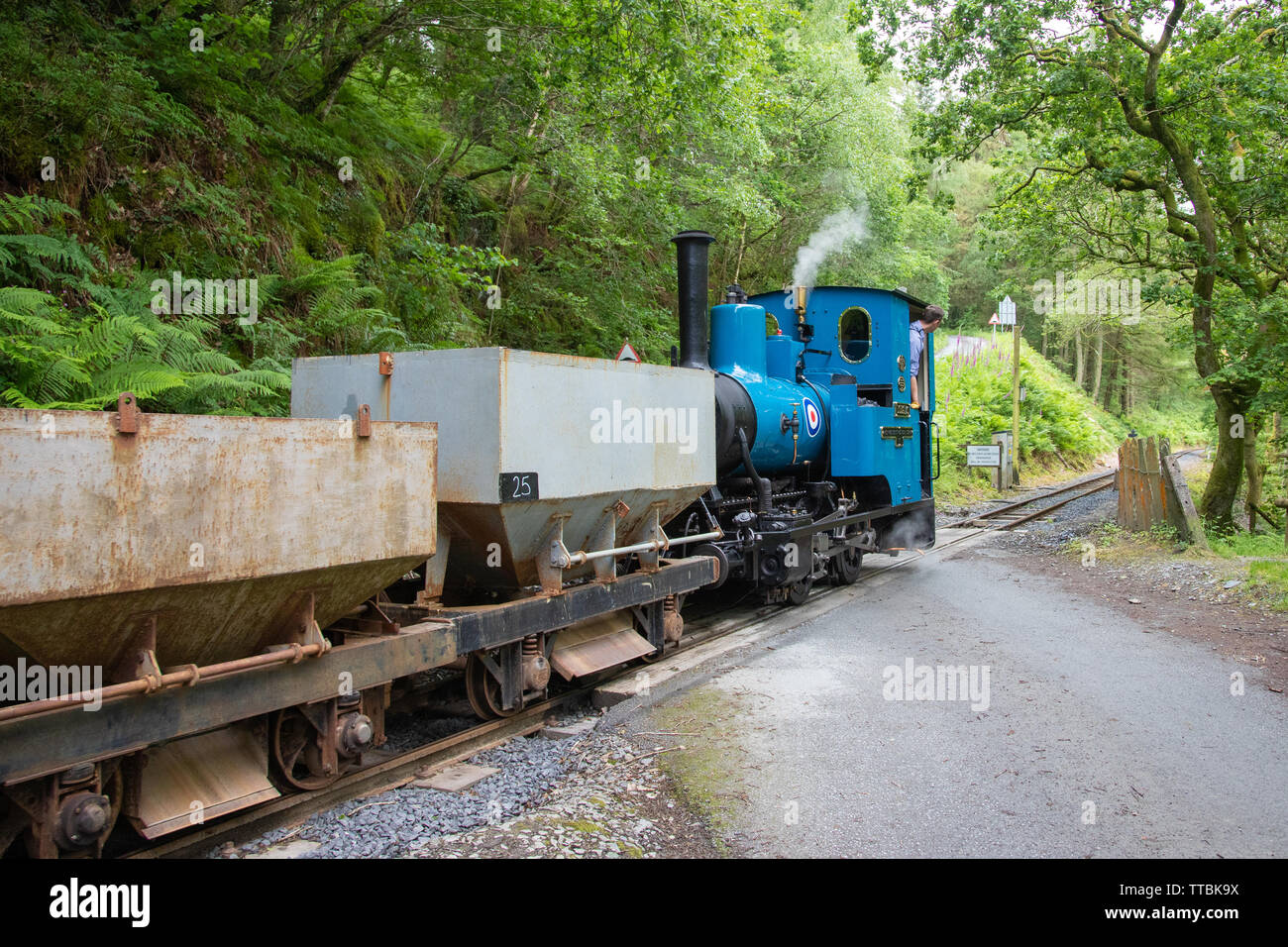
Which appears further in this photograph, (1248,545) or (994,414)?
(994,414)

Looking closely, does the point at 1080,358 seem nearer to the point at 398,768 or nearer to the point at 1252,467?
the point at 1252,467

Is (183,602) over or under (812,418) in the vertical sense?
under

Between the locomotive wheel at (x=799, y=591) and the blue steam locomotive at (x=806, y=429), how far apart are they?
0.01m

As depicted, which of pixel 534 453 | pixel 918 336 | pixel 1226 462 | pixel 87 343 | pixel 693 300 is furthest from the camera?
pixel 1226 462

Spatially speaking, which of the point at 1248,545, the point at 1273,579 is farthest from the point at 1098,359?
the point at 1273,579

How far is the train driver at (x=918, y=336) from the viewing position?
11.8 meters

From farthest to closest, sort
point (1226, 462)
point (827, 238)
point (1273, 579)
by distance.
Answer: point (827, 238) < point (1226, 462) < point (1273, 579)

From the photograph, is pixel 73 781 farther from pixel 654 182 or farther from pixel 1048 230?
pixel 1048 230

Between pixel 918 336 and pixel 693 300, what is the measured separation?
5012 mm

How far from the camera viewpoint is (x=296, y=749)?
437 cm

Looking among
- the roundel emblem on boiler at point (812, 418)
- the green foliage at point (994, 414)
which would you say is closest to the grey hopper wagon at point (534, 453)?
the roundel emblem on boiler at point (812, 418)

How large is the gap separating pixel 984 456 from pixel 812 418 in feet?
47.0

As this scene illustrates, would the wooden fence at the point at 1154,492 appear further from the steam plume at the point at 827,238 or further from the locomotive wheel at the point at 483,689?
the locomotive wheel at the point at 483,689

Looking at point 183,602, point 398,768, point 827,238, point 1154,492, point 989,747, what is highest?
point 827,238
